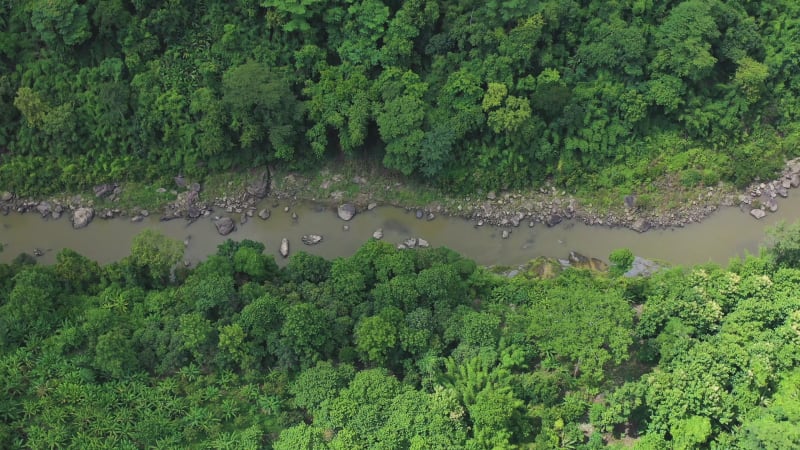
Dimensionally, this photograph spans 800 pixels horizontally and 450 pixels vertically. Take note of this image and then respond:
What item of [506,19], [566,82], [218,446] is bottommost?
[218,446]

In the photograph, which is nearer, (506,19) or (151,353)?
(151,353)

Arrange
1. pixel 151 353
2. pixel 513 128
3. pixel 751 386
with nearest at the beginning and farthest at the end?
1. pixel 751 386
2. pixel 151 353
3. pixel 513 128

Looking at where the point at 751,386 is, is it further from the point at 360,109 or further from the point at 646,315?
the point at 360,109

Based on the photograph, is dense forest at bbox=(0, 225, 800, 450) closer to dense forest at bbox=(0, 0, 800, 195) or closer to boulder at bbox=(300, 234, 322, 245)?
boulder at bbox=(300, 234, 322, 245)

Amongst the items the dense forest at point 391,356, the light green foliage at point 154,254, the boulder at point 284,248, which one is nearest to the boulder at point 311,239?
the boulder at point 284,248

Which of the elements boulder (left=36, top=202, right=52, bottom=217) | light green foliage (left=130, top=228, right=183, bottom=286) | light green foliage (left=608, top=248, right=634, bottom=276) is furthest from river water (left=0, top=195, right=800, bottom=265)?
light green foliage (left=130, top=228, right=183, bottom=286)

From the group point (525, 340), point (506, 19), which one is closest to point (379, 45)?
point (506, 19)

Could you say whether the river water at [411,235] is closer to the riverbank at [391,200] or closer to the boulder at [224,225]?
the boulder at [224,225]
